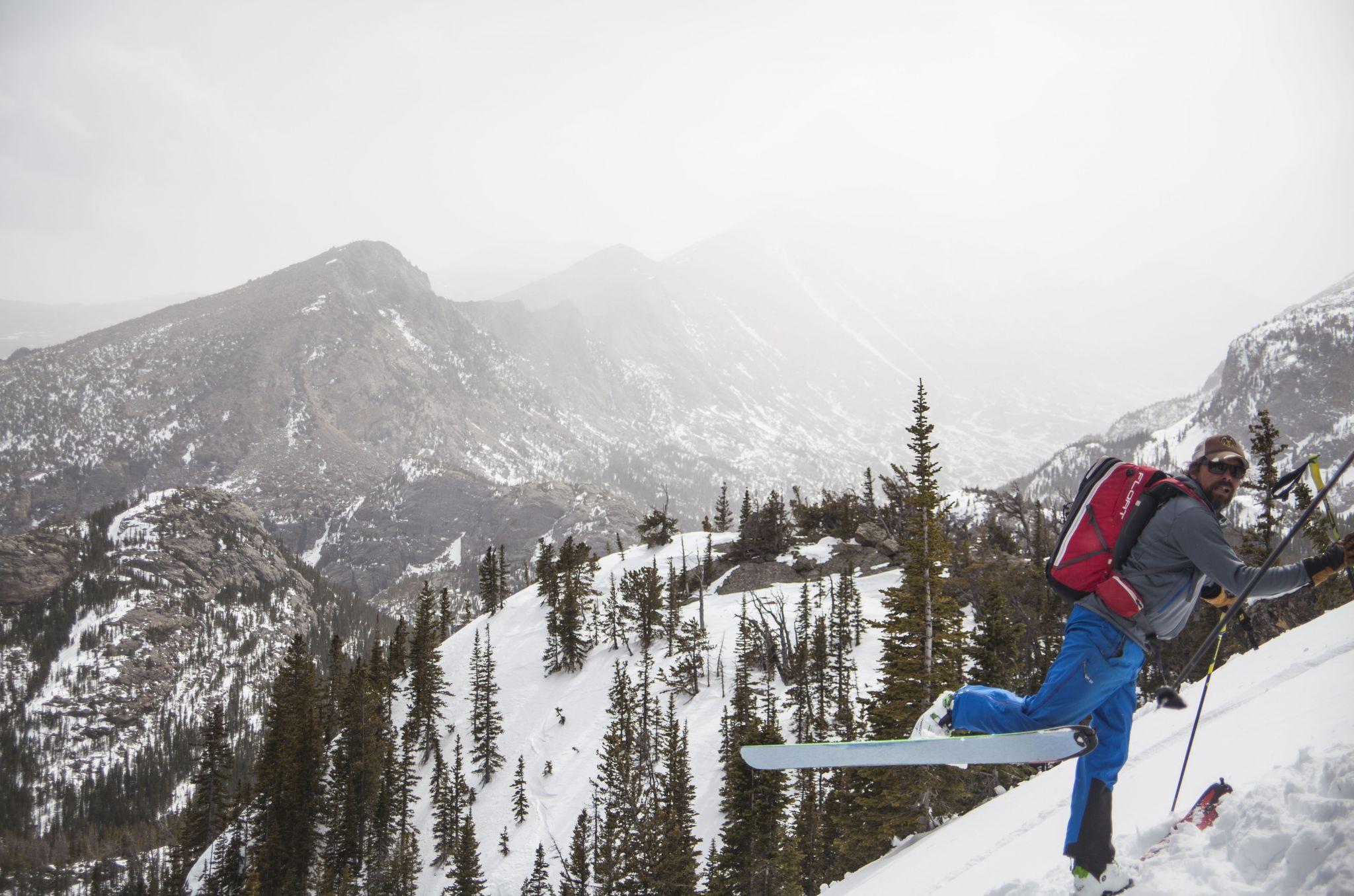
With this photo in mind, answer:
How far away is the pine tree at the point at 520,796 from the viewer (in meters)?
54.3

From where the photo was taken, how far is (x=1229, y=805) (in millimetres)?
4375

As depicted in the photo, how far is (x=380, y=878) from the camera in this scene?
1978 inches

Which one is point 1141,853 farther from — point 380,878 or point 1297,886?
point 380,878

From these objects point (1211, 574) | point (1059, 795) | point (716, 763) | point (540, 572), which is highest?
point (1211, 574)

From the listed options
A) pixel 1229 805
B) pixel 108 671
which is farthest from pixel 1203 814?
pixel 108 671

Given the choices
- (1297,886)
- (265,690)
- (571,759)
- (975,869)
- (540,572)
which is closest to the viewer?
(1297,886)

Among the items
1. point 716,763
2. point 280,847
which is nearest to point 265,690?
point 280,847

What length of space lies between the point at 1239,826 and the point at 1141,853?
3.13 ft

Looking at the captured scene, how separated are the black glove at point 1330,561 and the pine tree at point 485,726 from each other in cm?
6487

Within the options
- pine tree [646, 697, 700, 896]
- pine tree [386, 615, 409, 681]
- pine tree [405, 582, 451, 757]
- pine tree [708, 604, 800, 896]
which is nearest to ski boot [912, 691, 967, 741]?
pine tree [708, 604, 800, 896]

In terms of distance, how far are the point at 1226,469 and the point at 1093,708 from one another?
1.91 m

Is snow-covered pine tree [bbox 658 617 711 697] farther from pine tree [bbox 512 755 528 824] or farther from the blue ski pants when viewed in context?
the blue ski pants

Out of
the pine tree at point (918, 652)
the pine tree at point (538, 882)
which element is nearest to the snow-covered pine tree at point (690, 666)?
the pine tree at point (538, 882)

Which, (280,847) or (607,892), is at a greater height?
(607,892)
